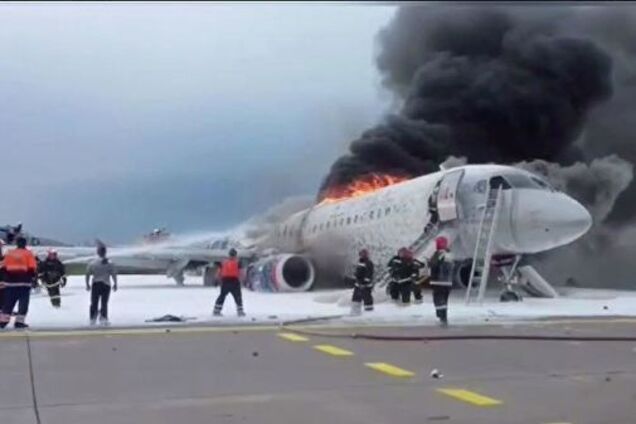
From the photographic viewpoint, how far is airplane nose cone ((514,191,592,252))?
21438 millimetres

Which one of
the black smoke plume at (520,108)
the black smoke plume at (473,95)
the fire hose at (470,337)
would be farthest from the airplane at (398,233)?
the fire hose at (470,337)

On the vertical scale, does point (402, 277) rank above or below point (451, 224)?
below

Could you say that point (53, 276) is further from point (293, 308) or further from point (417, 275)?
point (417, 275)

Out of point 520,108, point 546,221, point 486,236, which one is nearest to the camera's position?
point 546,221

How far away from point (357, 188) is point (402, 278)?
10.5 metres

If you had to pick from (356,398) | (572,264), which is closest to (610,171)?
(572,264)

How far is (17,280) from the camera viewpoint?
50.9ft

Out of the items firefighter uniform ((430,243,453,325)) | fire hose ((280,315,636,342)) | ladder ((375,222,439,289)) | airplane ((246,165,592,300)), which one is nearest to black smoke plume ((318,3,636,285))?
airplane ((246,165,592,300))

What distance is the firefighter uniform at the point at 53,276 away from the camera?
19.9m

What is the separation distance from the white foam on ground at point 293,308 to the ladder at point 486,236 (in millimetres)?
659

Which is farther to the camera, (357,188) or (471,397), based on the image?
(357,188)

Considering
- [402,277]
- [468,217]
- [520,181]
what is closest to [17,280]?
[402,277]

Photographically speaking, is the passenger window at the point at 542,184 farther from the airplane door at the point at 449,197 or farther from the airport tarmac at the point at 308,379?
the airport tarmac at the point at 308,379

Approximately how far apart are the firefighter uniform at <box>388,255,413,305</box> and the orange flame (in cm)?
823
